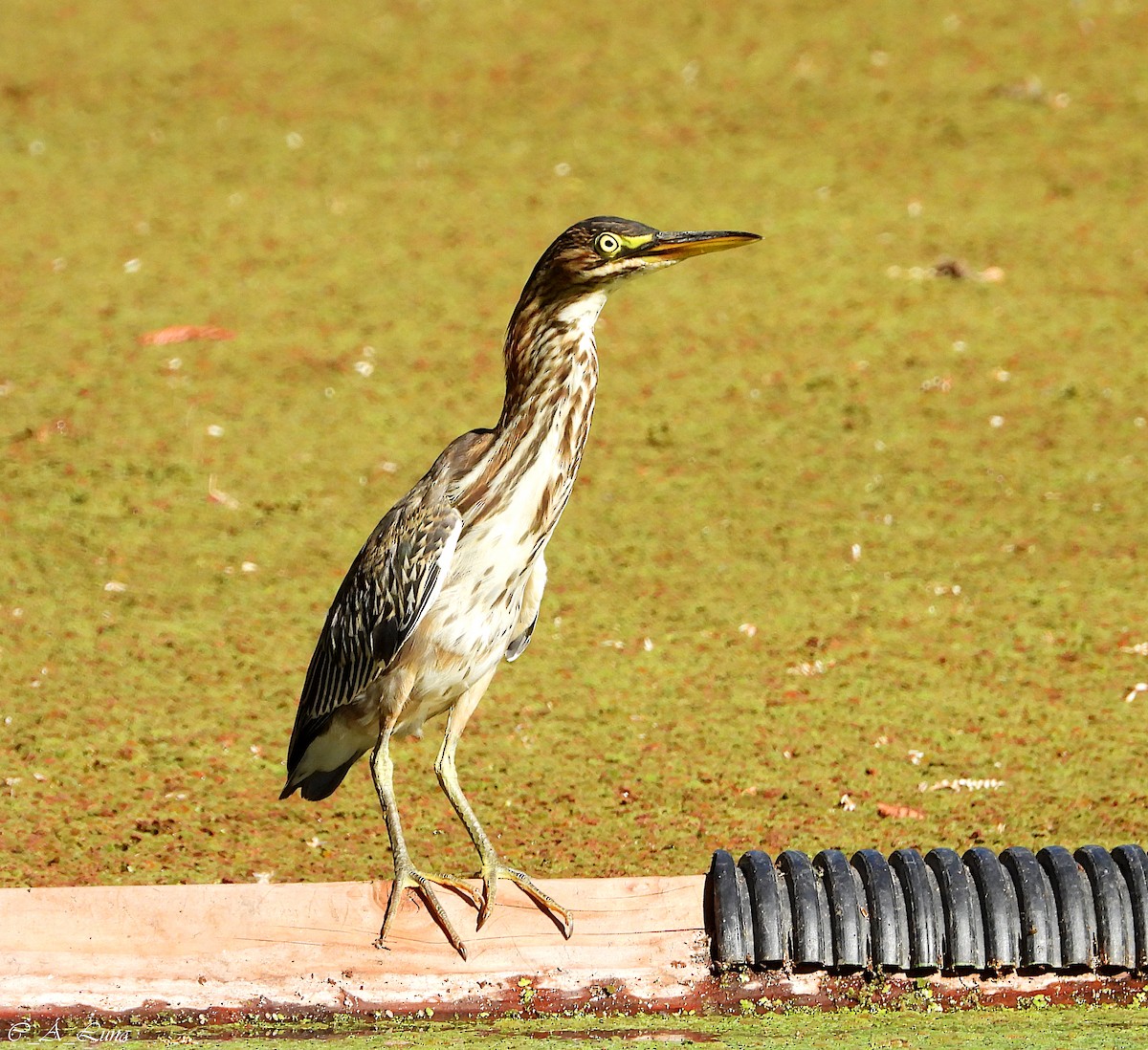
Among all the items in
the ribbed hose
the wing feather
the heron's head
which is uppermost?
the heron's head

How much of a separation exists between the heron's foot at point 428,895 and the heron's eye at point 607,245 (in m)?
1.33

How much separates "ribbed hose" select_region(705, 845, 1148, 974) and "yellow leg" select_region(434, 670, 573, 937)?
1.02 feet

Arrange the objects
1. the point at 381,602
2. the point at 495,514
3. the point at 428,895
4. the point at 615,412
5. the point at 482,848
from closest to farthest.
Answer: the point at 428,895 < the point at 482,848 < the point at 495,514 < the point at 381,602 < the point at 615,412

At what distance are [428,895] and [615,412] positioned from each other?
4276mm

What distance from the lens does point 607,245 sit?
3.52 metres

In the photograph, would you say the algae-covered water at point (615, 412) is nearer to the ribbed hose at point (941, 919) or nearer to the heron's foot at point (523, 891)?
the heron's foot at point (523, 891)

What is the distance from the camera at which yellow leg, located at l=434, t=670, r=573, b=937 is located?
335 centimetres

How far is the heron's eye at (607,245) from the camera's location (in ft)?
11.5

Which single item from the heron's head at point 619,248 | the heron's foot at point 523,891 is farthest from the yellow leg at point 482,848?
the heron's head at point 619,248

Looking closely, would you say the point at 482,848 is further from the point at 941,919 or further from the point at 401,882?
the point at 941,919

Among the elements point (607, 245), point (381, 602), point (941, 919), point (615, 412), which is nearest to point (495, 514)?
point (381, 602)

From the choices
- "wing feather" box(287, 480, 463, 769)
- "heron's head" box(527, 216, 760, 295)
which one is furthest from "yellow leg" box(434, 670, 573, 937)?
"heron's head" box(527, 216, 760, 295)

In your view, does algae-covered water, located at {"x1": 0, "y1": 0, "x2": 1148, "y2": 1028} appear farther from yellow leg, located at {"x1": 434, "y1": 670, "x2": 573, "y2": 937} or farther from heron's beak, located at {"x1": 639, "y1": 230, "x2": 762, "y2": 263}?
heron's beak, located at {"x1": 639, "y1": 230, "x2": 762, "y2": 263}

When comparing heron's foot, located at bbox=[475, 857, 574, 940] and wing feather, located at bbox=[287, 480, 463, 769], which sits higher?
wing feather, located at bbox=[287, 480, 463, 769]
